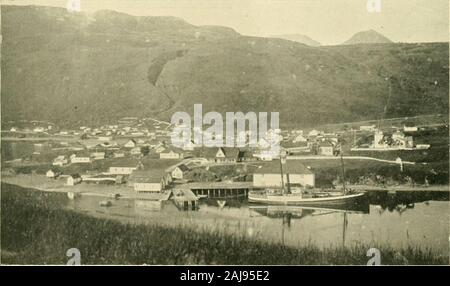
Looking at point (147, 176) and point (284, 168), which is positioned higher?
point (284, 168)

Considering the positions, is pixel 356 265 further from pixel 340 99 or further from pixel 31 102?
pixel 31 102

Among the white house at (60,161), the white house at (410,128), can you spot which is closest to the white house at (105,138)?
the white house at (60,161)

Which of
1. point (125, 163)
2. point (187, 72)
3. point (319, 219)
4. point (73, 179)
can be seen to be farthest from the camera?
point (187, 72)

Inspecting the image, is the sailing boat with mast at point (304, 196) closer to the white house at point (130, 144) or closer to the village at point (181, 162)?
the village at point (181, 162)

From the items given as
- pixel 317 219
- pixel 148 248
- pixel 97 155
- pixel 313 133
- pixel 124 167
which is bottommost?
pixel 148 248

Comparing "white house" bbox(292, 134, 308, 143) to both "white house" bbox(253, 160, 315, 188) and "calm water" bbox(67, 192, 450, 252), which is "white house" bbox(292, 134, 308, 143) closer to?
"white house" bbox(253, 160, 315, 188)

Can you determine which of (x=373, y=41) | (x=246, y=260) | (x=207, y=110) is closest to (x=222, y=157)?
(x=207, y=110)

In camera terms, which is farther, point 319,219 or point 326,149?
point 326,149

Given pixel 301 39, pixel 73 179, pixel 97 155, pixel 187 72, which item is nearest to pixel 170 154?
pixel 97 155

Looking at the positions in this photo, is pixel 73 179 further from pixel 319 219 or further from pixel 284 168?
pixel 319 219
